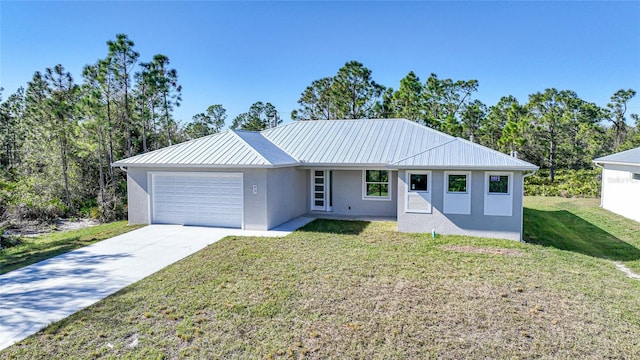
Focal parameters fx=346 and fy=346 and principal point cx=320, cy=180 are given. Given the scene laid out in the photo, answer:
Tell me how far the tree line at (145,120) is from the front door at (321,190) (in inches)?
356

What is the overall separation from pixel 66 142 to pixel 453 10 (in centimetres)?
1981

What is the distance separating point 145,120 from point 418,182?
16384mm

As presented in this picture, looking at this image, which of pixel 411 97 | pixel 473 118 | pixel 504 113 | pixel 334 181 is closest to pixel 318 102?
pixel 411 97

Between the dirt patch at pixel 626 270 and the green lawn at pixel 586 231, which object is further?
the green lawn at pixel 586 231

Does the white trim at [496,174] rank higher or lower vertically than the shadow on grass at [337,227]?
higher

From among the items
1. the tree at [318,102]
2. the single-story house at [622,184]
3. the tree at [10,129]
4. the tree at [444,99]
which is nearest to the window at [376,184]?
the single-story house at [622,184]

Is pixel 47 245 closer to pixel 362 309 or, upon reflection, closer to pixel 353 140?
pixel 362 309

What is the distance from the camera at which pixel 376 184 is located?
14.7 meters

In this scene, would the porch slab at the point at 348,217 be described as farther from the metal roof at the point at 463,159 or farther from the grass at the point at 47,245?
the grass at the point at 47,245

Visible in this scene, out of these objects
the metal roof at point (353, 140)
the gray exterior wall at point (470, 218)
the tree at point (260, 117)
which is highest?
the tree at point (260, 117)

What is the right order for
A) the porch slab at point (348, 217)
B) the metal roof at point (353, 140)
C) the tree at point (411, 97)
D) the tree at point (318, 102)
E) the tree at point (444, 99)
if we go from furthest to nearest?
the tree at point (318, 102) < the tree at point (411, 97) < the tree at point (444, 99) < the metal roof at point (353, 140) < the porch slab at point (348, 217)

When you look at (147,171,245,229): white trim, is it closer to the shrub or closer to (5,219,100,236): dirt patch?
(5,219,100,236): dirt patch

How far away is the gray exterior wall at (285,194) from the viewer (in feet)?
40.2

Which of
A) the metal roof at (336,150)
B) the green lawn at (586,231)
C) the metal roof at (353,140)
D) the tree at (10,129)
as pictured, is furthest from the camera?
the tree at (10,129)
